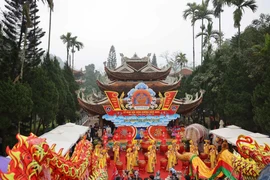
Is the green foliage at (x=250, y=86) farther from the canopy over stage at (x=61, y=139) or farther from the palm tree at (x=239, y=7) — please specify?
the canopy over stage at (x=61, y=139)

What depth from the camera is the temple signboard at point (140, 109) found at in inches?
622

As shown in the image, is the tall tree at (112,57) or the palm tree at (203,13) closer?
the palm tree at (203,13)

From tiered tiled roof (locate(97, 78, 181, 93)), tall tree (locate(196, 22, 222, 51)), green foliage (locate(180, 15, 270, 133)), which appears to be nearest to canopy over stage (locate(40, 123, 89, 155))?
tiered tiled roof (locate(97, 78, 181, 93))

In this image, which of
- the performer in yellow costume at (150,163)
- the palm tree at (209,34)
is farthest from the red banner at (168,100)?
the palm tree at (209,34)

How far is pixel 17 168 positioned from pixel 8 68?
1037cm

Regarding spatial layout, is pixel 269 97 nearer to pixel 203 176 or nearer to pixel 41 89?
pixel 203 176

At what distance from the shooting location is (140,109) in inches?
627

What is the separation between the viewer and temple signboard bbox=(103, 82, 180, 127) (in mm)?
15797

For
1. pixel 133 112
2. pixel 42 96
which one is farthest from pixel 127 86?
pixel 42 96

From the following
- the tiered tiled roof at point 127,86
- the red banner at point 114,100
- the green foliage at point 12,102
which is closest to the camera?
the green foliage at point 12,102

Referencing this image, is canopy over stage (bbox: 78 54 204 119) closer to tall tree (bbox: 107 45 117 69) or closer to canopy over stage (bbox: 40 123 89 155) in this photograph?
canopy over stage (bbox: 40 123 89 155)

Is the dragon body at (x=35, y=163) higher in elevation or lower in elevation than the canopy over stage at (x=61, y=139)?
higher

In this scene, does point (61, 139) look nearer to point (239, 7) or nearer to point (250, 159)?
point (250, 159)

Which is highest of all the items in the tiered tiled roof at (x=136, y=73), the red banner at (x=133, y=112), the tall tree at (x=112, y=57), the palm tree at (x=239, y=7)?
the tall tree at (x=112, y=57)
